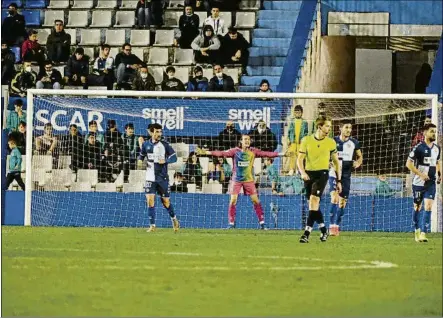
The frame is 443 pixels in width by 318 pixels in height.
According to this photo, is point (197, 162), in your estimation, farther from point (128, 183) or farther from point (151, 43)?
point (151, 43)

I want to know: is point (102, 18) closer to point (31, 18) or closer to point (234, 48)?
point (31, 18)

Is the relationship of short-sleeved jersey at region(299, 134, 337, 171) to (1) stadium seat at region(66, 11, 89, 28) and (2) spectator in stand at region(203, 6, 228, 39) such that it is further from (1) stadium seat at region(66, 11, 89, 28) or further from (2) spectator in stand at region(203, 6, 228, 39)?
(1) stadium seat at region(66, 11, 89, 28)

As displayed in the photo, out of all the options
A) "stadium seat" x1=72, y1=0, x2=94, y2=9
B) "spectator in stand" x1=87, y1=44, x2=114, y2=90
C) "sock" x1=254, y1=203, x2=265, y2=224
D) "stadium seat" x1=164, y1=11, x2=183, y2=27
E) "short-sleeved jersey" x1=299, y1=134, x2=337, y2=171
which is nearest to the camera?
"short-sleeved jersey" x1=299, y1=134, x2=337, y2=171

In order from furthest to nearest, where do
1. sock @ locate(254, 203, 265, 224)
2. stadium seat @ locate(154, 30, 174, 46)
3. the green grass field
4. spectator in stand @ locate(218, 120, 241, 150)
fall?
stadium seat @ locate(154, 30, 174, 46)
spectator in stand @ locate(218, 120, 241, 150)
sock @ locate(254, 203, 265, 224)
the green grass field

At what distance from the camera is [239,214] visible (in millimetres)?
15852

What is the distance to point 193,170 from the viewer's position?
16.2 metres

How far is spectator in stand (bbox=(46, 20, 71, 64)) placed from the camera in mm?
18188

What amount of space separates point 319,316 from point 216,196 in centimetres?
779

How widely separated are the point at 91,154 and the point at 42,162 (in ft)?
2.18

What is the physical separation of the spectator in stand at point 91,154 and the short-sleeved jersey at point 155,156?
5.48 ft

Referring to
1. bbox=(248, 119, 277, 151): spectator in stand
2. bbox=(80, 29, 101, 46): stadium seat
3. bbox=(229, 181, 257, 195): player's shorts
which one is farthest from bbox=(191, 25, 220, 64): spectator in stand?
bbox=(229, 181, 257, 195): player's shorts

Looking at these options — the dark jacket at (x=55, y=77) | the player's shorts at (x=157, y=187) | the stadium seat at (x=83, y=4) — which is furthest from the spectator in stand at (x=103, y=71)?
the player's shorts at (x=157, y=187)

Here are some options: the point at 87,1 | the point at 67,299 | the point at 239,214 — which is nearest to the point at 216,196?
the point at 239,214

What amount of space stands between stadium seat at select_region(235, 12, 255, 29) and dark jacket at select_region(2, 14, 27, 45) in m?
3.27
